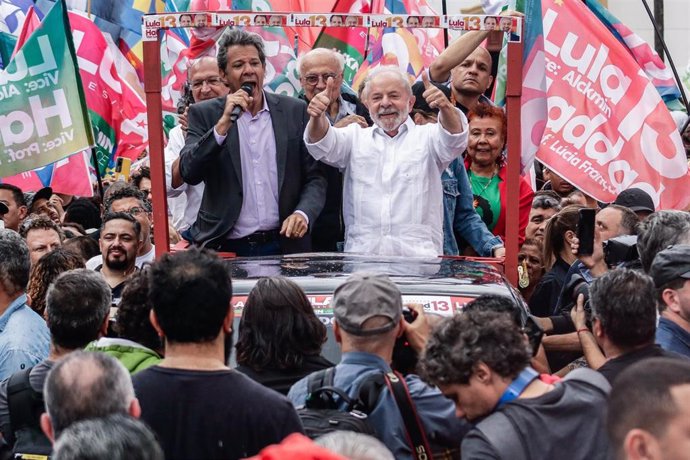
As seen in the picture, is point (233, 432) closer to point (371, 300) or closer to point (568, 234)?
point (371, 300)

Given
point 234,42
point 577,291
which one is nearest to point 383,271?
point 577,291

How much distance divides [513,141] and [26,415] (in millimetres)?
3085

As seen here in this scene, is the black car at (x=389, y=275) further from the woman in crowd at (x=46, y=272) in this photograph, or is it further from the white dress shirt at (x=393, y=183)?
the woman in crowd at (x=46, y=272)

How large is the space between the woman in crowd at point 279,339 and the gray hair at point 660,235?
200cm

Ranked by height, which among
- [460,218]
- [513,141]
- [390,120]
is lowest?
[460,218]

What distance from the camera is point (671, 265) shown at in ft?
17.7

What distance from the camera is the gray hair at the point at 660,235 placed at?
19.6 ft

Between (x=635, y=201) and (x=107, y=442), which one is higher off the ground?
(x=107, y=442)

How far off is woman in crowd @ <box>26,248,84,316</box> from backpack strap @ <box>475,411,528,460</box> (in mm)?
3788

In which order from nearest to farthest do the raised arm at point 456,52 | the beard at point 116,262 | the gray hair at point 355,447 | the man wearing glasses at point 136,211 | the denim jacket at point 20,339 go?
the gray hair at point 355,447
the denim jacket at point 20,339
the raised arm at point 456,52
the beard at point 116,262
the man wearing glasses at point 136,211

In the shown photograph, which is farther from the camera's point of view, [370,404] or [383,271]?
[383,271]

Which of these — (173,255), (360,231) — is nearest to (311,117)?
(360,231)

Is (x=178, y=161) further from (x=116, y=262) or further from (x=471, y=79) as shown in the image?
(x=471, y=79)

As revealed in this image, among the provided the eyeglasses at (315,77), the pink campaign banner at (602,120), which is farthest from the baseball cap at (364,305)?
the pink campaign banner at (602,120)
